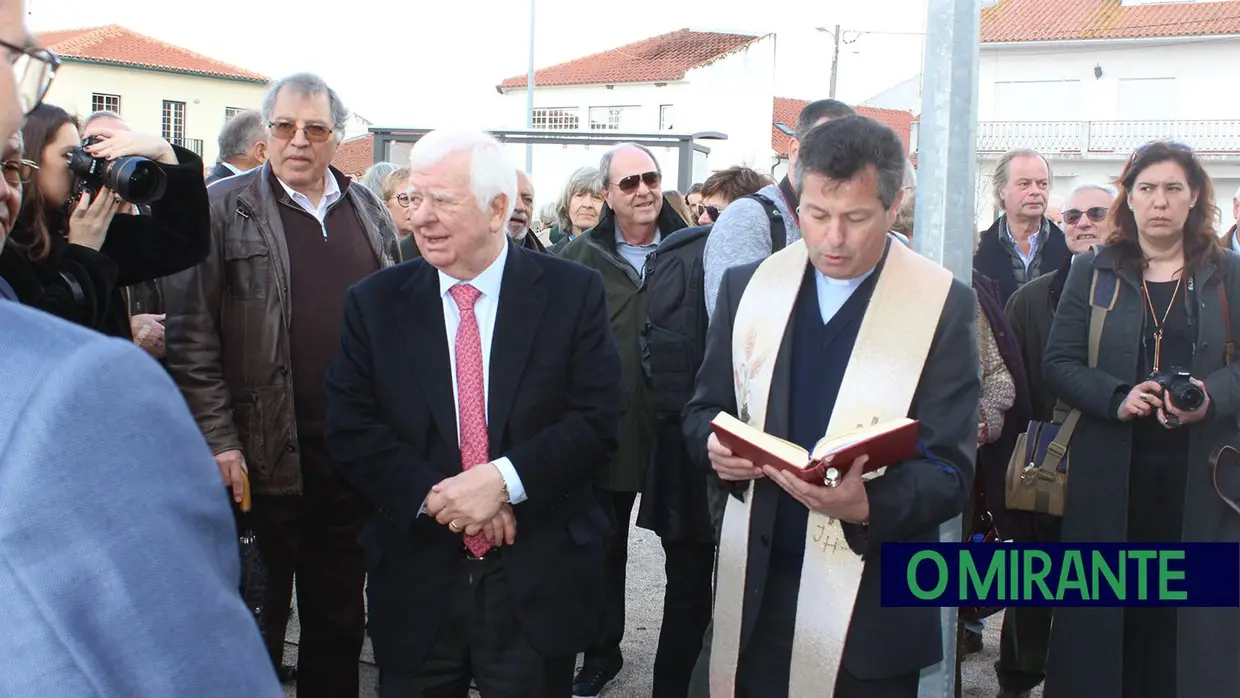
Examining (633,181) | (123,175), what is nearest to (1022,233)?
(633,181)

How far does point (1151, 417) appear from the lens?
4289mm

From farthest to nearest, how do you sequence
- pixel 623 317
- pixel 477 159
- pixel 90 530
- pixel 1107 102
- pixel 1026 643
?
1. pixel 1107 102
2. pixel 623 317
3. pixel 1026 643
4. pixel 477 159
5. pixel 90 530

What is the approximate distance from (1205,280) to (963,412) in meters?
1.82

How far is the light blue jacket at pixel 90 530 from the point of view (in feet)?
2.92

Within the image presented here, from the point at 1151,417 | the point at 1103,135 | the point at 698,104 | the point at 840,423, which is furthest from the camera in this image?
the point at 698,104

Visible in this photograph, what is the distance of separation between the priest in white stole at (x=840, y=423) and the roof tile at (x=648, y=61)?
40364 millimetres

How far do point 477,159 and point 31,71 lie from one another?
79.9 inches

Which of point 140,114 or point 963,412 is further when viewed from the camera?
point 140,114

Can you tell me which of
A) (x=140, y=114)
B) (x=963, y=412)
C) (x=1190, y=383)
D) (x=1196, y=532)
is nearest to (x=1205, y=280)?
(x=1190, y=383)

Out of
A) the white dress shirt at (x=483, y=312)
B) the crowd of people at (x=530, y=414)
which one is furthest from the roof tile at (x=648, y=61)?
the white dress shirt at (x=483, y=312)

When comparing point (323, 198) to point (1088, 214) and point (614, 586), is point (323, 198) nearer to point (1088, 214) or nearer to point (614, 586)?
point (614, 586)

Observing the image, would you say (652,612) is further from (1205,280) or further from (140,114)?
(140,114)

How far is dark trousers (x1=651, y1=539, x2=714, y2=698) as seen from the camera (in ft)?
15.1

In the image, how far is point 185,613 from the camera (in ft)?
3.09
